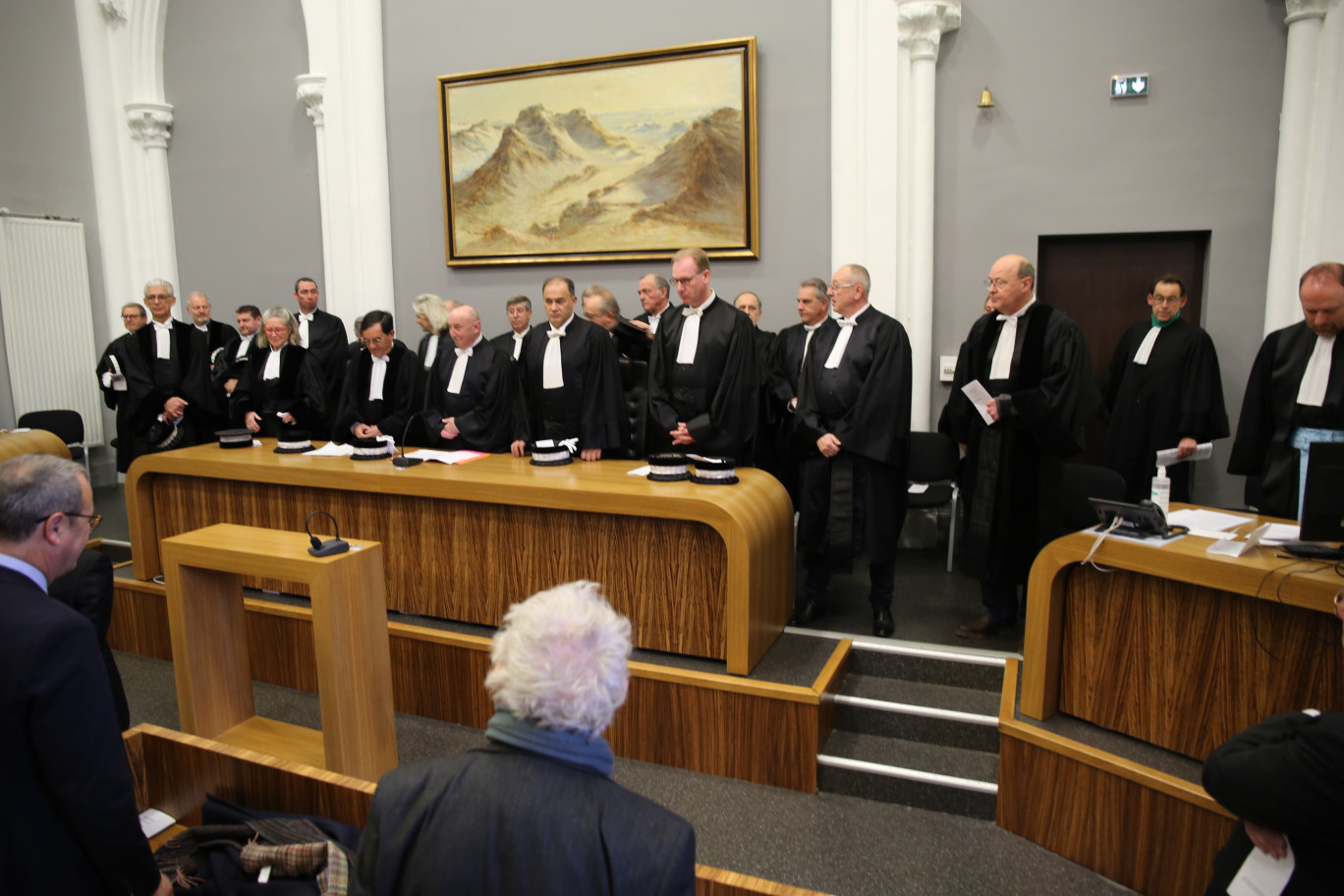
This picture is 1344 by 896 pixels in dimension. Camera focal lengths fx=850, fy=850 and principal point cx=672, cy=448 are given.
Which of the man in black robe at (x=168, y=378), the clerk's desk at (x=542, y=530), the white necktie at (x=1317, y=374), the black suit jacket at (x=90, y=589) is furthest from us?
the man in black robe at (x=168, y=378)

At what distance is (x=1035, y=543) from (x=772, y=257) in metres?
2.91

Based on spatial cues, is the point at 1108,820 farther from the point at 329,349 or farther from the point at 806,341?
the point at 329,349

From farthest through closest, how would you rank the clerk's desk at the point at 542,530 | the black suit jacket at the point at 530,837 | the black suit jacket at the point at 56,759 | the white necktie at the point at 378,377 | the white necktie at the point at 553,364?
the white necktie at the point at 378,377 < the white necktie at the point at 553,364 < the clerk's desk at the point at 542,530 < the black suit jacket at the point at 56,759 < the black suit jacket at the point at 530,837

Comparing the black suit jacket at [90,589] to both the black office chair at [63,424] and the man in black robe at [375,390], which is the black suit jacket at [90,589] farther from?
the black office chair at [63,424]

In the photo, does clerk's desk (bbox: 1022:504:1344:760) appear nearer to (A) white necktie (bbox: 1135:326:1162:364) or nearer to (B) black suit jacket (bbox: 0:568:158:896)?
(A) white necktie (bbox: 1135:326:1162:364)

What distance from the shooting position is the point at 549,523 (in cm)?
348

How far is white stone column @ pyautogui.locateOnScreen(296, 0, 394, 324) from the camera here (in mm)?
6703

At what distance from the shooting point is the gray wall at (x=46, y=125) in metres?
7.84

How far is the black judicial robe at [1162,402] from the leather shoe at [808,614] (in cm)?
196

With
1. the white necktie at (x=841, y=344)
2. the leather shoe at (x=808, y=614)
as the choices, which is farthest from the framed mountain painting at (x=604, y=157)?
the leather shoe at (x=808, y=614)

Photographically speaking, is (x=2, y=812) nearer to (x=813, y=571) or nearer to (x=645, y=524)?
(x=645, y=524)

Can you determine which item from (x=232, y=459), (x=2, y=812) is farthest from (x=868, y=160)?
(x=2, y=812)

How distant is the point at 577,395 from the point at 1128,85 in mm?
3631

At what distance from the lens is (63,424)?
7.19m
